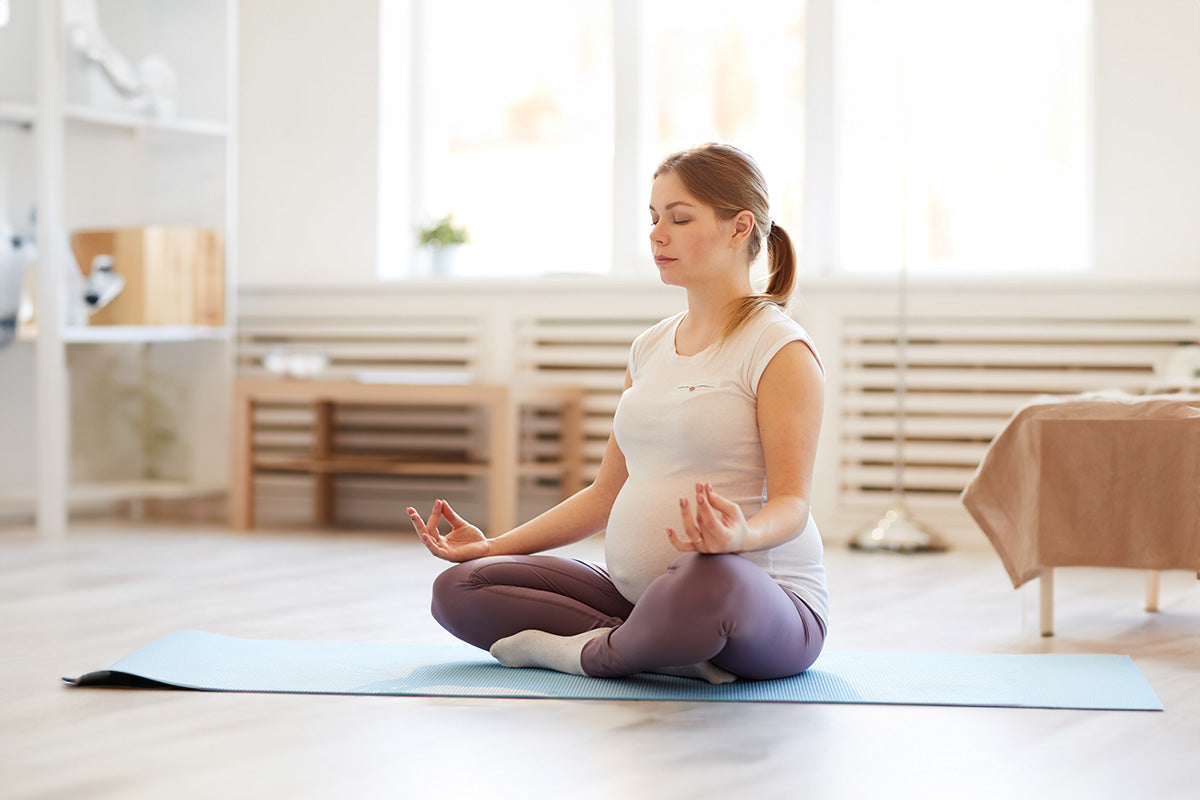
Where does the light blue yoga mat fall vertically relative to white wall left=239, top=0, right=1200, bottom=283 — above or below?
below

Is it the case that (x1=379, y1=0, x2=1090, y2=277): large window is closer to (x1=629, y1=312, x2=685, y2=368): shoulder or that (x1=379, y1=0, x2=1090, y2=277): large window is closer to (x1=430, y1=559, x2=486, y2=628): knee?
(x1=629, y1=312, x2=685, y2=368): shoulder

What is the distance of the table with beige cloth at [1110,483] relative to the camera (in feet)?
7.80

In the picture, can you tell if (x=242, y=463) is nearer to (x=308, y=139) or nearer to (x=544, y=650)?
(x=308, y=139)

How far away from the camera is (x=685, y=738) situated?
168 cm

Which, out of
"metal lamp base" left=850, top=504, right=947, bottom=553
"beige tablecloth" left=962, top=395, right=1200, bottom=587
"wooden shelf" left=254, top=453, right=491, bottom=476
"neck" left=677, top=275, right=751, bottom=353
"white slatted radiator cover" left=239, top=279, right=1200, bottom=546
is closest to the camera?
"neck" left=677, top=275, right=751, bottom=353

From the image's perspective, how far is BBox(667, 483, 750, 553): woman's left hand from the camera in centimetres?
167

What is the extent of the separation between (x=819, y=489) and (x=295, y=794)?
2963mm

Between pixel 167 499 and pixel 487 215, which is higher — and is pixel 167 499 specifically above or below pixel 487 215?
below

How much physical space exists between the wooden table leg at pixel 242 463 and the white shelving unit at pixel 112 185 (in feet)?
0.73

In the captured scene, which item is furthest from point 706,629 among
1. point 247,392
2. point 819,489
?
point 247,392

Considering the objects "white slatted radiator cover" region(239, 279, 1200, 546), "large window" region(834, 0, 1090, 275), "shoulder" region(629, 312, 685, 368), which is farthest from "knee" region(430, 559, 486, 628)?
"large window" region(834, 0, 1090, 275)

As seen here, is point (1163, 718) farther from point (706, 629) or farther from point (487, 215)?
Answer: point (487, 215)

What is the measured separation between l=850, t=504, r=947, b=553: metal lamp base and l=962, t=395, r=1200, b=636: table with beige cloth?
140 centimetres

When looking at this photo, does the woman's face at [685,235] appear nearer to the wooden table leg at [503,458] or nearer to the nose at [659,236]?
the nose at [659,236]
